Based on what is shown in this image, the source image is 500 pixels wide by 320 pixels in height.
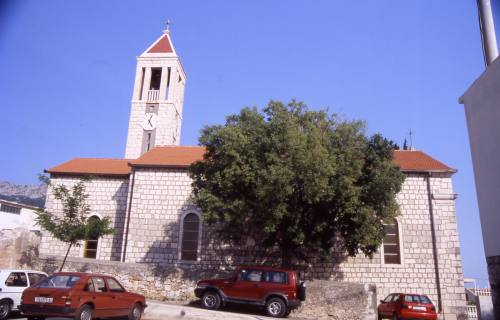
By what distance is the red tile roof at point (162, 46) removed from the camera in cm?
3434

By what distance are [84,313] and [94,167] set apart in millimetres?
16798

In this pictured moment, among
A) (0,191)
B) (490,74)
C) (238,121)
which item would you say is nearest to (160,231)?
(238,121)

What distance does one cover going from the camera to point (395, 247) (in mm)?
20062

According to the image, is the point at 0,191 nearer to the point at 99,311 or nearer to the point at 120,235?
the point at 120,235

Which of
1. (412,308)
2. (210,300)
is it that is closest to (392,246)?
(412,308)

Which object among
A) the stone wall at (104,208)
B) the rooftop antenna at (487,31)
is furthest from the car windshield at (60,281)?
the stone wall at (104,208)

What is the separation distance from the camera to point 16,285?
34.9 feet

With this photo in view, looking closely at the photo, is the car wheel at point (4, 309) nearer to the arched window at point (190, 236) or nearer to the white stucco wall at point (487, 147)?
the arched window at point (190, 236)

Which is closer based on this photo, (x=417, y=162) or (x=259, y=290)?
(x=259, y=290)

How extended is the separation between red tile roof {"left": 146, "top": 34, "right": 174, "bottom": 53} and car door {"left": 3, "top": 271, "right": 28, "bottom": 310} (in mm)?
26770

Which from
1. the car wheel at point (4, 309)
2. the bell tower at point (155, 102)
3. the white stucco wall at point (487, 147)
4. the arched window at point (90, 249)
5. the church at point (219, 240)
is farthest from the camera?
the bell tower at point (155, 102)

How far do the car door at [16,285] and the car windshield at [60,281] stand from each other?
7.36ft

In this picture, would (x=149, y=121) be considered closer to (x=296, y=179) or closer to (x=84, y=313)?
(x=296, y=179)

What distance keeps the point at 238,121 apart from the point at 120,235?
11.1m
